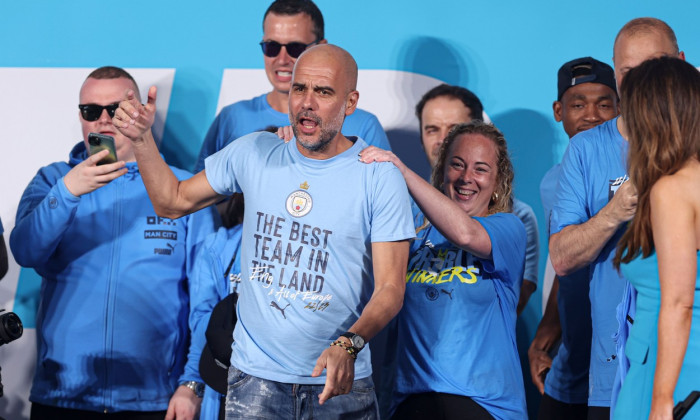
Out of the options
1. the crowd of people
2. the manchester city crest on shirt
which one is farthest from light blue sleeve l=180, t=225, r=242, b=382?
the manchester city crest on shirt

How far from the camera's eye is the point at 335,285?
8.20 ft

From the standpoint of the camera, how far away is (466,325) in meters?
2.91

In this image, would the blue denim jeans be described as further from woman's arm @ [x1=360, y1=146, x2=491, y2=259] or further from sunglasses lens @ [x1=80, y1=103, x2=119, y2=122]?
sunglasses lens @ [x1=80, y1=103, x2=119, y2=122]

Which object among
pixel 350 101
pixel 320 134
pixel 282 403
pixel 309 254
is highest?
pixel 350 101

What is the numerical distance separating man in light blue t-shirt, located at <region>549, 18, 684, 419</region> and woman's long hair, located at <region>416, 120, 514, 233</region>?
0.36 meters

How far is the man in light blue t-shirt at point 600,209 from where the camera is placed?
274cm

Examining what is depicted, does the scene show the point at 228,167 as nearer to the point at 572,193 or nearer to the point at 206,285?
the point at 206,285

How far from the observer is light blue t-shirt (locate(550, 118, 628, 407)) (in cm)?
276

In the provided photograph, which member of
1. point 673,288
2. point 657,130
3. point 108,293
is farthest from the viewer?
point 108,293

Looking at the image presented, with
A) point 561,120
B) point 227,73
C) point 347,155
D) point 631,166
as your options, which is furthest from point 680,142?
point 227,73

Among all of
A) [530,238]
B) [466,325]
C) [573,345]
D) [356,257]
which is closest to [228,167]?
[356,257]

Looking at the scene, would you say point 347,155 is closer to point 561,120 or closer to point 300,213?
point 300,213

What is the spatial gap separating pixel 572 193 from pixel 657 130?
0.69m

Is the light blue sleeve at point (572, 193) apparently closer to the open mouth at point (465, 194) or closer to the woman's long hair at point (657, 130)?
the open mouth at point (465, 194)
